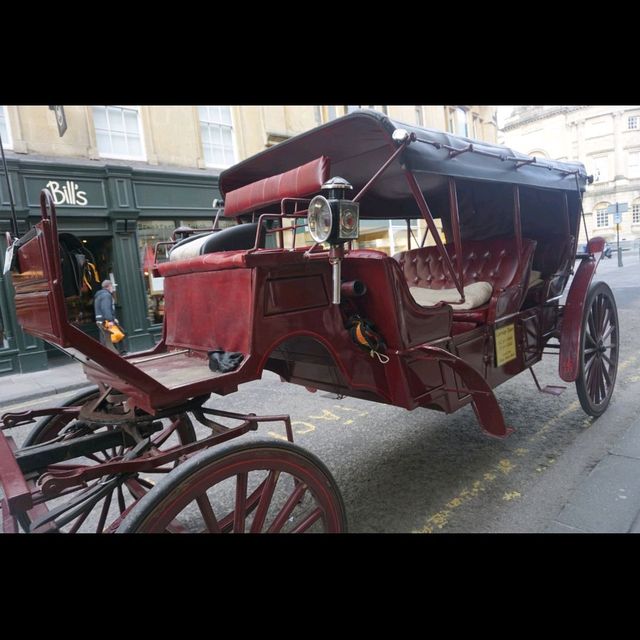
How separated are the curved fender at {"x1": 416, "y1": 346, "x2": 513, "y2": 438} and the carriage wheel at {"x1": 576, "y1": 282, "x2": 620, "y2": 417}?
121 cm

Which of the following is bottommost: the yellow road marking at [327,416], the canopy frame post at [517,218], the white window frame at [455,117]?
the yellow road marking at [327,416]

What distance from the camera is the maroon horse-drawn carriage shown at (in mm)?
1862

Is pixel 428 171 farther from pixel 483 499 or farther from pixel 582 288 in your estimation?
pixel 582 288

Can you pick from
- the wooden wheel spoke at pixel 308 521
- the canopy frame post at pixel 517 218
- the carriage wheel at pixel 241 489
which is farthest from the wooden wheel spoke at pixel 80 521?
the canopy frame post at pixel 517 218

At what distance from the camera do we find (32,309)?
215 centimetres

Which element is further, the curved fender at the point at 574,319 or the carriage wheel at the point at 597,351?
the carriage wheel at the point at 597,351

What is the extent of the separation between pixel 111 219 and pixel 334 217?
8.52 metres

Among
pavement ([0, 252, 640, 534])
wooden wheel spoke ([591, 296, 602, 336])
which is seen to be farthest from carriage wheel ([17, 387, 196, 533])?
wooden wheel spoke ([591, 296, 602, 336])

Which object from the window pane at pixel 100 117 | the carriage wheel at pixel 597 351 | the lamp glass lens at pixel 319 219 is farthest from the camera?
the window pane at pixel 100 117

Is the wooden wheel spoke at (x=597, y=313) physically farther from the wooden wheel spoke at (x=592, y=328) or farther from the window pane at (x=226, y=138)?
the window pane at (x=226, y=138)

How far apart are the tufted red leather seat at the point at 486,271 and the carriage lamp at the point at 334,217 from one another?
174cm

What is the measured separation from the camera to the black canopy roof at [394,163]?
2.60m

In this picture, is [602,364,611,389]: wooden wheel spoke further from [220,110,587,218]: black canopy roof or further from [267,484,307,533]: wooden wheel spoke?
[267,484,307,533]: wooden wheel spoke

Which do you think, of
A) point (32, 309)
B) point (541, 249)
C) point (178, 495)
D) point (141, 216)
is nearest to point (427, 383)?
point (178, 495)
